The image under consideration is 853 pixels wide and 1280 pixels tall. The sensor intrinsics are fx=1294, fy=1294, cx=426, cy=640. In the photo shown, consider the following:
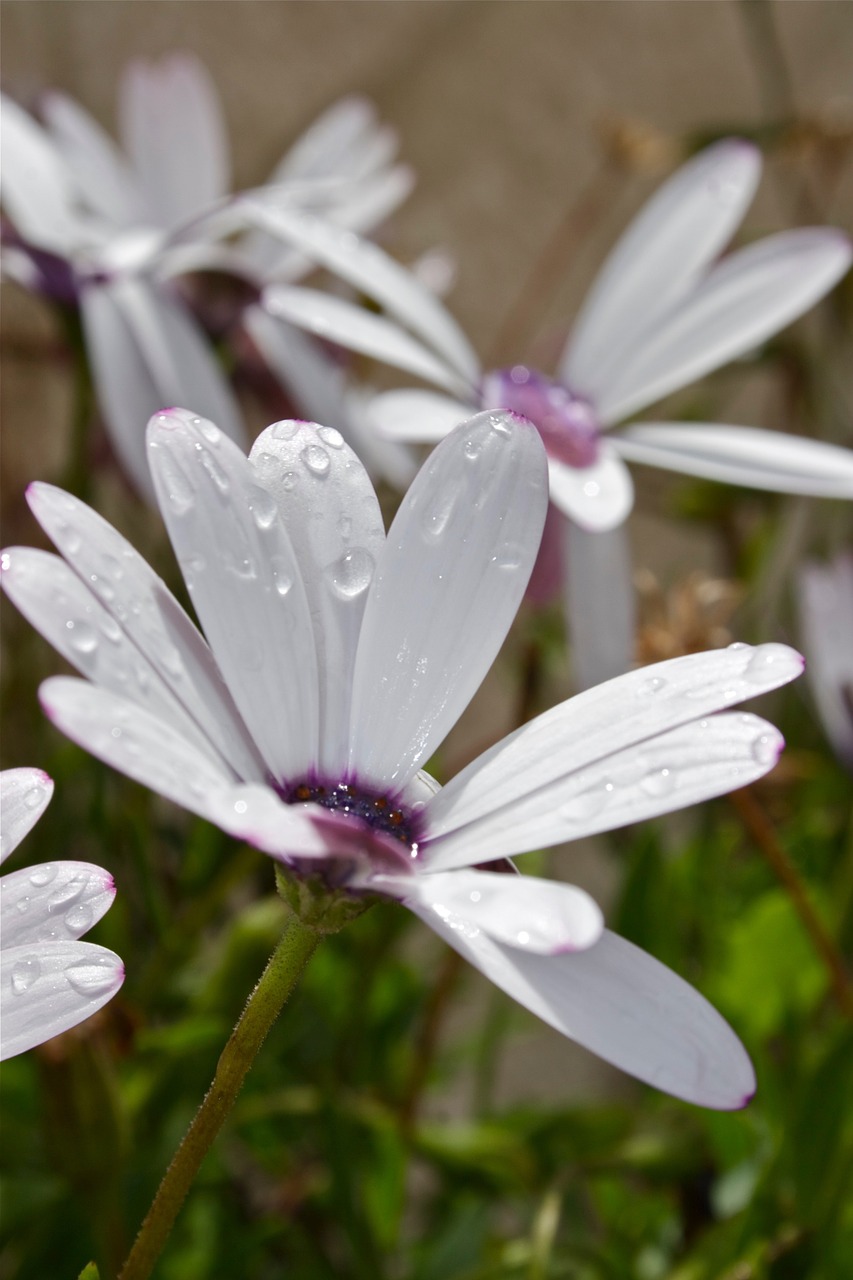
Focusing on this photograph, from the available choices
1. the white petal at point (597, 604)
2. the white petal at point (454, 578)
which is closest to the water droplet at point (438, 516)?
the white petal at point (454, 578)

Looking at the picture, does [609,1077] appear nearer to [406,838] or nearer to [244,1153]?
[244,1153]

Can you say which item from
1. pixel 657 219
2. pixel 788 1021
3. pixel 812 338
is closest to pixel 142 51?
pixel 812 338

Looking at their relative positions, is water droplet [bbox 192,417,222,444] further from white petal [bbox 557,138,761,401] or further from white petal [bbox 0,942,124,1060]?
white petal [bbox 557,138,761,401]

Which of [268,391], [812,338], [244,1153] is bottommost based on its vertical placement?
[244,1153]

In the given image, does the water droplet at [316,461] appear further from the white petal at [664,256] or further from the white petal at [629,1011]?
the white petal at [664,256]

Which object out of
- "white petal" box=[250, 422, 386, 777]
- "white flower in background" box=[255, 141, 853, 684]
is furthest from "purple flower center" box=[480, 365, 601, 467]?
"white petal" box=[250, 422, 386, 777]
